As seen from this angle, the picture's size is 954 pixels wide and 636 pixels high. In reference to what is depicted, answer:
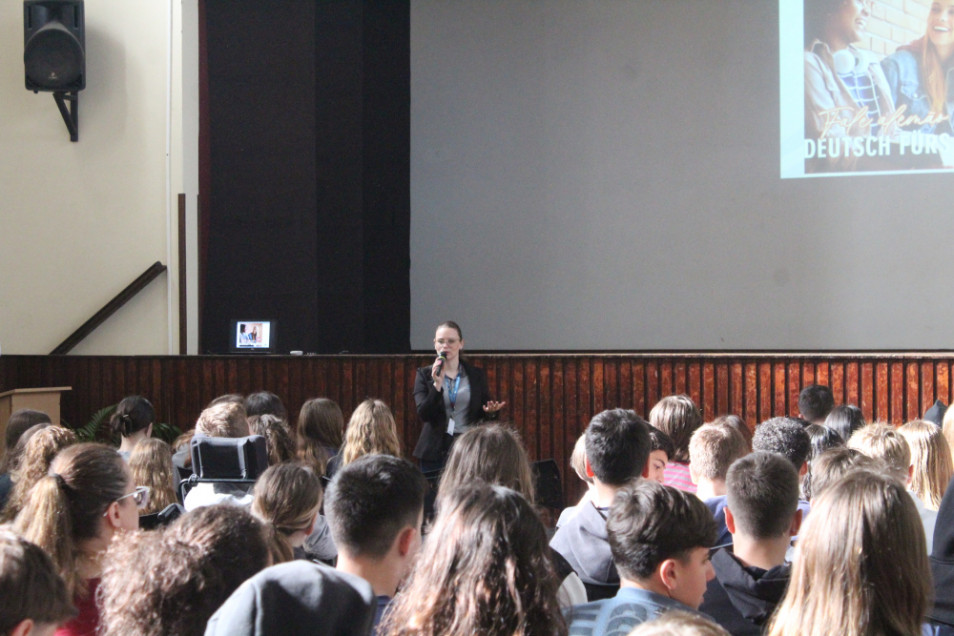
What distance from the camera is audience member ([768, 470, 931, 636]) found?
1409 mm

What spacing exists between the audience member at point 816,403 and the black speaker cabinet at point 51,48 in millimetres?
5304

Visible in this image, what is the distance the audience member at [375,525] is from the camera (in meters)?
1.59

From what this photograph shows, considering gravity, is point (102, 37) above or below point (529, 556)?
above

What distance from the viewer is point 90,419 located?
6582mm

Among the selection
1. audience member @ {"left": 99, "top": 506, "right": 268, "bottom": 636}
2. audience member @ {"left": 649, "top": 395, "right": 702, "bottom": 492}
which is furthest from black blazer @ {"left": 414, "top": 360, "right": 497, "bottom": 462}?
audience member @ {"left": 99, "top": 506, "right": 268, "bottom": 636}

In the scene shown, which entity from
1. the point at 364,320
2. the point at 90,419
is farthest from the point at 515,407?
the point at 90,419

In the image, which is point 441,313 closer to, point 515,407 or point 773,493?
point 515,407

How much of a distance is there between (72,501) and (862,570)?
147 centimetres

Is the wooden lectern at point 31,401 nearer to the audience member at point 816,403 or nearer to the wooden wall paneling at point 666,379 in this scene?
the wooden wall paneling at point 666,379

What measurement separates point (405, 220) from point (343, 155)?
123 centimetres

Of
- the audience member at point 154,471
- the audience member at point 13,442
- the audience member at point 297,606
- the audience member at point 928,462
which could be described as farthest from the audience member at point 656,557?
the audience member at point 13,442

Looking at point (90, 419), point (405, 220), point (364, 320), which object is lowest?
point (90, 419)

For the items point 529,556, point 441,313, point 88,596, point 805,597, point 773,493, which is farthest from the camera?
point 441,313

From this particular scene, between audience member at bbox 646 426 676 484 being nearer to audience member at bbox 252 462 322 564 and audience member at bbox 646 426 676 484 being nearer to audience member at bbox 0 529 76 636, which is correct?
audience member at bbox 252 462 322 564
